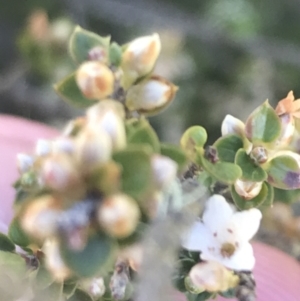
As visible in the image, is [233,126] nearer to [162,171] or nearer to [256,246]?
[162,171]

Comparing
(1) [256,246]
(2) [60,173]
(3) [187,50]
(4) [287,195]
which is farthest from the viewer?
(3) [187,50]

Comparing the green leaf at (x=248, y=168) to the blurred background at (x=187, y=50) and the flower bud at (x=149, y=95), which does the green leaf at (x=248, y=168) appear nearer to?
the flower bud at (x=149, y=95)

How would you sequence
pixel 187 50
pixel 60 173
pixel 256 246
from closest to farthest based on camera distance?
pixel 60 173, pixel 256 246, pixel 187 50

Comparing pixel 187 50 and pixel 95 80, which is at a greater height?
pixel 95 80

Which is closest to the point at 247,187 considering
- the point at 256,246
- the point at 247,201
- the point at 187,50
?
the point at 247,201

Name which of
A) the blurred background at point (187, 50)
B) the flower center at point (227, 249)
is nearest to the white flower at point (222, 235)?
the flower center at point (227, 249)

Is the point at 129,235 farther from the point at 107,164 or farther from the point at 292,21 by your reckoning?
the point at 292,21

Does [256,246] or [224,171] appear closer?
[224,171]
